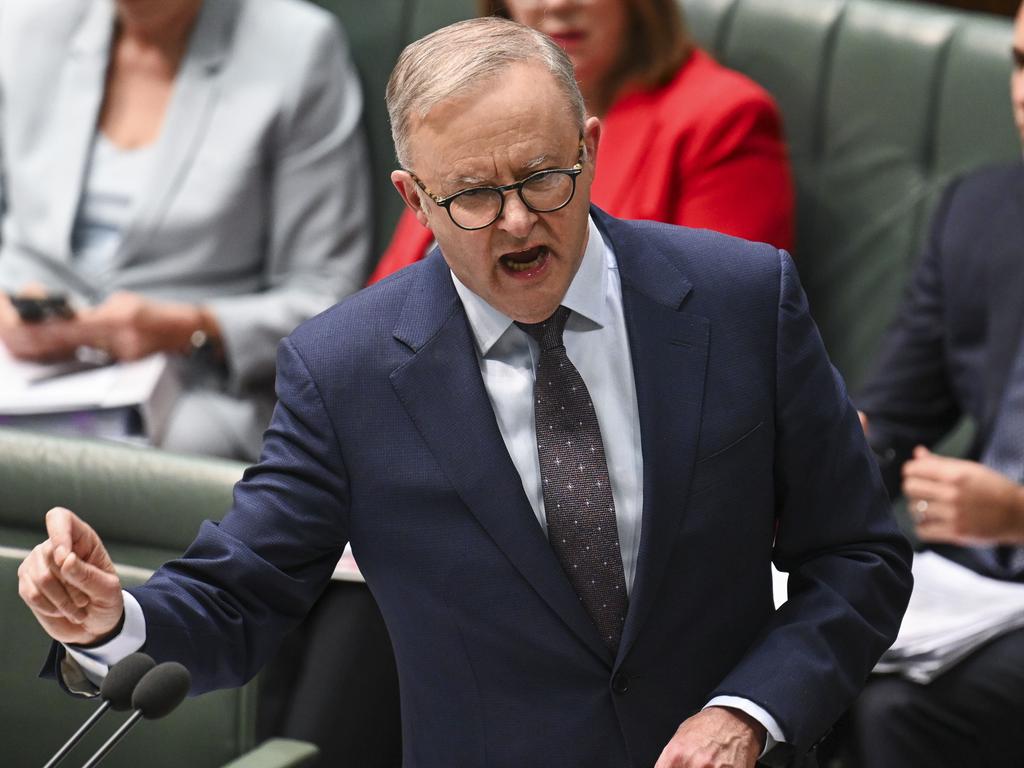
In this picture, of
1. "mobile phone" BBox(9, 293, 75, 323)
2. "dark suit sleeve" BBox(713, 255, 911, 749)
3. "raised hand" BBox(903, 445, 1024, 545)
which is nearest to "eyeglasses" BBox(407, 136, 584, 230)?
"dark suit sleeve" BBox(713, 255, 911, 749)

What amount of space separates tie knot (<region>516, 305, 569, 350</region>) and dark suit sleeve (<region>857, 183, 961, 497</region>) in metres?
0.98

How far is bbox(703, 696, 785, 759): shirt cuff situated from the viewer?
1.27 meters

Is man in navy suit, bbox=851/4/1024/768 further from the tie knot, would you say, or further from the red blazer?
the tie knot

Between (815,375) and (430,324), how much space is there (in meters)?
0.34

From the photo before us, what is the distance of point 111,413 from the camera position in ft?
7.71

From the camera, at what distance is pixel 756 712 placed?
4.15ft

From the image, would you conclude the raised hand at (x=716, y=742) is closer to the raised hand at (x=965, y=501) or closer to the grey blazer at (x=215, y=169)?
the raised hand at (x=965, y=501)

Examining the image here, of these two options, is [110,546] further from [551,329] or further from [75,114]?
[75,114]

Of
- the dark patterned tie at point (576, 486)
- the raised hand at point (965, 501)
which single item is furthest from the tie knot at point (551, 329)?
the raised hand at point (965, 501)

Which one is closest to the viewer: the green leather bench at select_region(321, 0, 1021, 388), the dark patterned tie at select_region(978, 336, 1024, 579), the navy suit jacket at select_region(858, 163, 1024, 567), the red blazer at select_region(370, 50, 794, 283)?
the dark patterned tie at select_region(978, 336, 1024, 579)

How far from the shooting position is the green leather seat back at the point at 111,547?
1692 millimetres

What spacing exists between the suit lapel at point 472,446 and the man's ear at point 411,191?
0.09 metres

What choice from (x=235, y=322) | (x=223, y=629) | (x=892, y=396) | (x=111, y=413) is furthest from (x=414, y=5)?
(x=223, y=629)

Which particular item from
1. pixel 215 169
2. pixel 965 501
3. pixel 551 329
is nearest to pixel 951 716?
pixel 965 501
